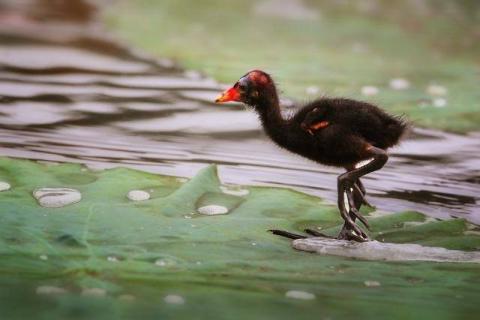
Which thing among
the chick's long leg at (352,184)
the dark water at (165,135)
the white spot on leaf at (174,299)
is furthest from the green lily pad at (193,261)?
the dark water at (165,135)

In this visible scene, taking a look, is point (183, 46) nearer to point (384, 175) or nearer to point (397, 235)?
Result: point (384, 175)

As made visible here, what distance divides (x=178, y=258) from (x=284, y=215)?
85 cm

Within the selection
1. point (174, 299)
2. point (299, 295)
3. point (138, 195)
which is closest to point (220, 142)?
point (138, 195)

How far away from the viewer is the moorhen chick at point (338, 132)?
139 inches

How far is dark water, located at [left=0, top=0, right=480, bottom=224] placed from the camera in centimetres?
459

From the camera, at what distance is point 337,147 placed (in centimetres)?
357

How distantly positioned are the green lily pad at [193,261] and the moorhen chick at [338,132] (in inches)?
8.8

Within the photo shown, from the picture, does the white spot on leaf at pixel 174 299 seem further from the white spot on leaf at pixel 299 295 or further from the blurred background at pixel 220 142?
the white spot on leaf at pixel 299 295

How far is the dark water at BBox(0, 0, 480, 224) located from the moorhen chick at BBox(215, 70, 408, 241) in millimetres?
634

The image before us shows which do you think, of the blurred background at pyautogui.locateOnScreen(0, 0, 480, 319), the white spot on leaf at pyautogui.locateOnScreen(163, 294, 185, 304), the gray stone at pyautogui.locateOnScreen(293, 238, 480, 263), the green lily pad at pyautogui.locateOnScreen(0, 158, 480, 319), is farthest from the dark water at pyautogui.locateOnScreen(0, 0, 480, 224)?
the white spot on leaf at pyautogui.locateOnScreen(163, 294, 185, 304)

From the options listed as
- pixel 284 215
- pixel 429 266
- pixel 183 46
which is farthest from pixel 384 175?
pixel 183 46

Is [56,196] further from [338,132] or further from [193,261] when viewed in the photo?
[338,132]

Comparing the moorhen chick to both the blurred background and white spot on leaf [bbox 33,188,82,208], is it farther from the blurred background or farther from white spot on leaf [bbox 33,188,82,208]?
white spot on leaf [bbox 33,188,82,208]

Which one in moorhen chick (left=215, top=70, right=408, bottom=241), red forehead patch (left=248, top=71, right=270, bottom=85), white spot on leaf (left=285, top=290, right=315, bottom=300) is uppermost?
red forehead patch (left=248, top=71, right=270, bottom=85)
